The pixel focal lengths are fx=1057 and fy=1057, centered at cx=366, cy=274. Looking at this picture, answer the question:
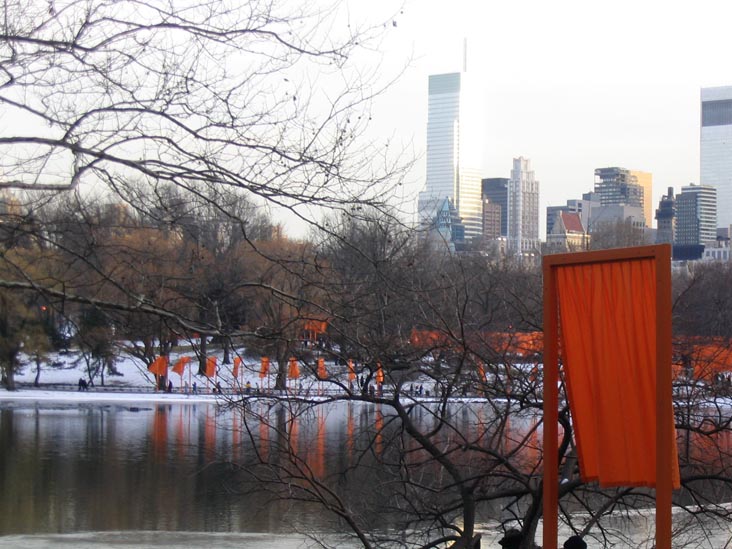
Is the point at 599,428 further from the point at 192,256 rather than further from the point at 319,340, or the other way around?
the point at 319,340

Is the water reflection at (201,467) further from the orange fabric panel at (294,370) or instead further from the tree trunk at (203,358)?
the orange fabric panel at (294,370)

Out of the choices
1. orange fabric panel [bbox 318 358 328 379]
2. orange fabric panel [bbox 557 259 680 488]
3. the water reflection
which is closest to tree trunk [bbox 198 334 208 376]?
the water reflection

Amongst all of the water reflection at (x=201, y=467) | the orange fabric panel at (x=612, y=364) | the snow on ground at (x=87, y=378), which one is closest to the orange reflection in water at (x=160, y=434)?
the water reflection at (x=201, y=467)

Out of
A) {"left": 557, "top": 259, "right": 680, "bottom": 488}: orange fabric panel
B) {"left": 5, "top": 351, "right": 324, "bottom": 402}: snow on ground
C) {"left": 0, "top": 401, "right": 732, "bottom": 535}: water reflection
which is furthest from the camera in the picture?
{"left": 5, "top": 351, "right": 324, "bottom": 402}: snow on ground

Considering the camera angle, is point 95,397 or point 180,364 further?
point 95,397

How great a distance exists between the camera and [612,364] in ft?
15.2

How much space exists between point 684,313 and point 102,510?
1246 centimetres

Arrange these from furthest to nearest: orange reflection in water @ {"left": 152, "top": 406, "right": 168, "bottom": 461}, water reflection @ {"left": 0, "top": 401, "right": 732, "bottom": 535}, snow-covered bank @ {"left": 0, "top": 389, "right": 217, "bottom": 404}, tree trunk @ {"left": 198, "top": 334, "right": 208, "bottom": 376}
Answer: snow-covered bank @ {"left": 0, "top": 389, "right": 217, "bottom": 404}, orange reflection in water @ {"left": 152, "top": 406, "right": 168, "bottom": 461}, water reflection @ {"left": 0, "top": 401, "right": 732, "bottom": 535}, tree trunk @ {"left": 198, "top": 334, "right": 208, "bottom": 376}

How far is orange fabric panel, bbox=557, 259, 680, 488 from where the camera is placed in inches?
179

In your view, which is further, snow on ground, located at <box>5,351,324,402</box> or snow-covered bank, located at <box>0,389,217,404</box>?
snow on ground, located at <box>5,351,324,402</box>

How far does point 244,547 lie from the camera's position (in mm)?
16031

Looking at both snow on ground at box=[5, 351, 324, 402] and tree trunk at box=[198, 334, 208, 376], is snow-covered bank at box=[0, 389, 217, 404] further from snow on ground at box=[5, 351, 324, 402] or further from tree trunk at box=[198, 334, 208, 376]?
tree trunk at box=[198, 334, 208, 376]

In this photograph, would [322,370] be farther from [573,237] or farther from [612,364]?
[573,237]

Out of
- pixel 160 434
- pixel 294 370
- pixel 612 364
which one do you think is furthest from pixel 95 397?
pixel 612 364
